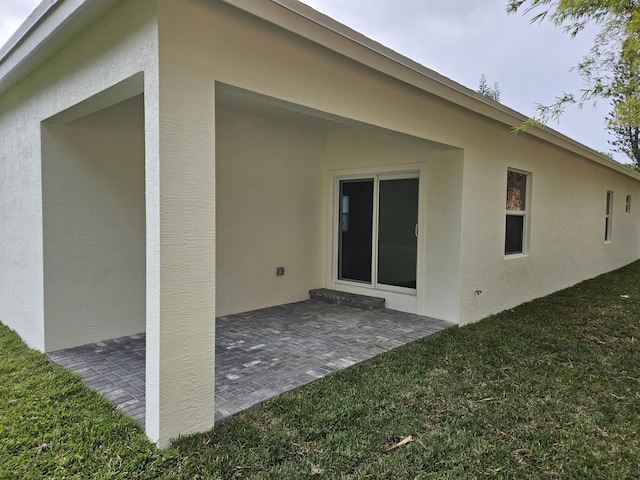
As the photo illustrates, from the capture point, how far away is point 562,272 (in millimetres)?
9203

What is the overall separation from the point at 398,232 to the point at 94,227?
456cm

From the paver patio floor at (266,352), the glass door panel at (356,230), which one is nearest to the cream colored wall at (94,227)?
the paver patio floor at (266,352)

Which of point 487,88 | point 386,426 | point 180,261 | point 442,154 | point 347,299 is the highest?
point 487,88

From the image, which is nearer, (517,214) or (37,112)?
(37,112)

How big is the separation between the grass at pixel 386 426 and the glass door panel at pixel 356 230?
2700mm

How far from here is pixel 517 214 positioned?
748 cm

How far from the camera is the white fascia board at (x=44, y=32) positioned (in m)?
3.03

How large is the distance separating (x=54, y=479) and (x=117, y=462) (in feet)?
1.12

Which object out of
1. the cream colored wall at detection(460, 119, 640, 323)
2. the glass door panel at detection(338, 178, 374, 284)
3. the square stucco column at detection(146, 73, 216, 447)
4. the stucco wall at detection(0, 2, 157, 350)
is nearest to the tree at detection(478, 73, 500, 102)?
the cream colored wall at detection(460, 119, 640, 323)

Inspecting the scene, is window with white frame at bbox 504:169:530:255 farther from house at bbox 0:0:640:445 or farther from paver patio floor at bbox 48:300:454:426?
paver patio floor at bbox 48:300:454:426

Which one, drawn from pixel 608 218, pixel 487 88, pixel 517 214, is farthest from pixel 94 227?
pixel 487 88

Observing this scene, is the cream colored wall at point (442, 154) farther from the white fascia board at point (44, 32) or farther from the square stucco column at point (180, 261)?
the white fascia board at point (44, 32)

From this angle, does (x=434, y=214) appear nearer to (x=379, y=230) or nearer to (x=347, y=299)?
(x=379, y=230)

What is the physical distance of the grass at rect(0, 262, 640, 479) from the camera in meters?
2.59
